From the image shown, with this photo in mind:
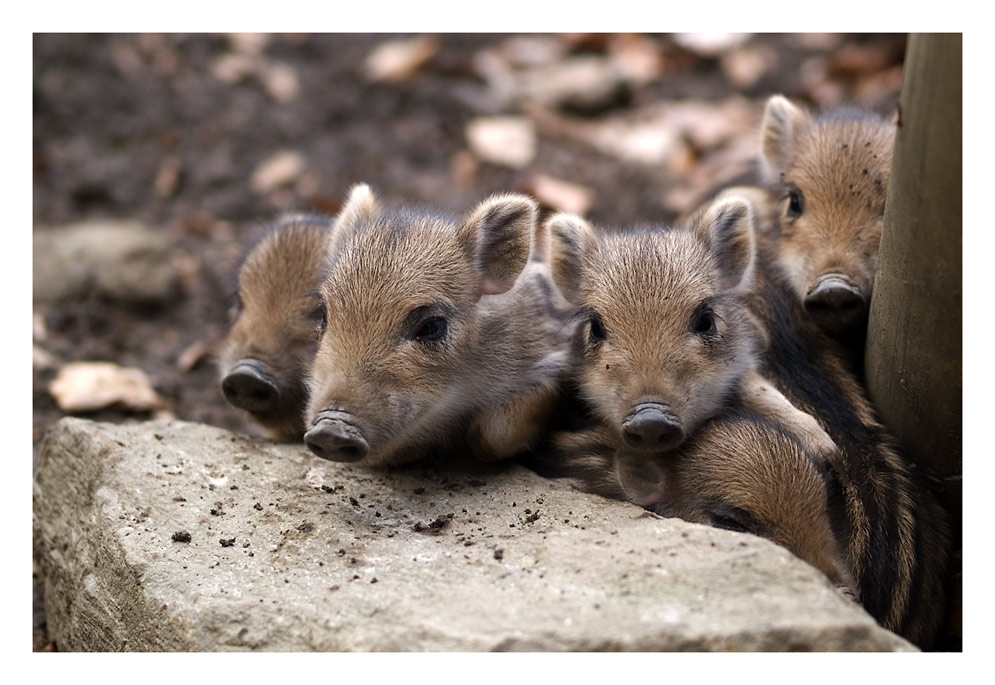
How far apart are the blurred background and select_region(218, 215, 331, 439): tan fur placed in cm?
150

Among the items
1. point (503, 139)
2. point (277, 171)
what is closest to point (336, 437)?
point (277, 171)

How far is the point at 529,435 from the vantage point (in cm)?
356

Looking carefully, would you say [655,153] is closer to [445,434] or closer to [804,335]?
[804,335]

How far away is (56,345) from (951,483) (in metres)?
4.05

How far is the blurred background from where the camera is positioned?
5.85 m

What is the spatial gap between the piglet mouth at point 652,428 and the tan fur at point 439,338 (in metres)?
0.49

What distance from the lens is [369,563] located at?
9.66 feet

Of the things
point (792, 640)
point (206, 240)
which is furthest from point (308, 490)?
point (206, 240)

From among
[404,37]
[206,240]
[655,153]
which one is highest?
[404,37]

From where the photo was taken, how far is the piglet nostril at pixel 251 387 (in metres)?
3.69

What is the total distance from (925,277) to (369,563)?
5.55ft

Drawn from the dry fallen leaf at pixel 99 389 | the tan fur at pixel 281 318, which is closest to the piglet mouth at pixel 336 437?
the tan fur at pixel 281 318

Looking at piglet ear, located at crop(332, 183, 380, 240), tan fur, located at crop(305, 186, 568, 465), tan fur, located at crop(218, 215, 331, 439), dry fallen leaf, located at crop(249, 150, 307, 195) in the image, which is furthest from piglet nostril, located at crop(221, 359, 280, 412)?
dry fallen leaf, located at crop(249, 150, 307, 195)

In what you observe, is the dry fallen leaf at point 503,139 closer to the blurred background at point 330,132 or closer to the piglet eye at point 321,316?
the blurred background at point 330,132
